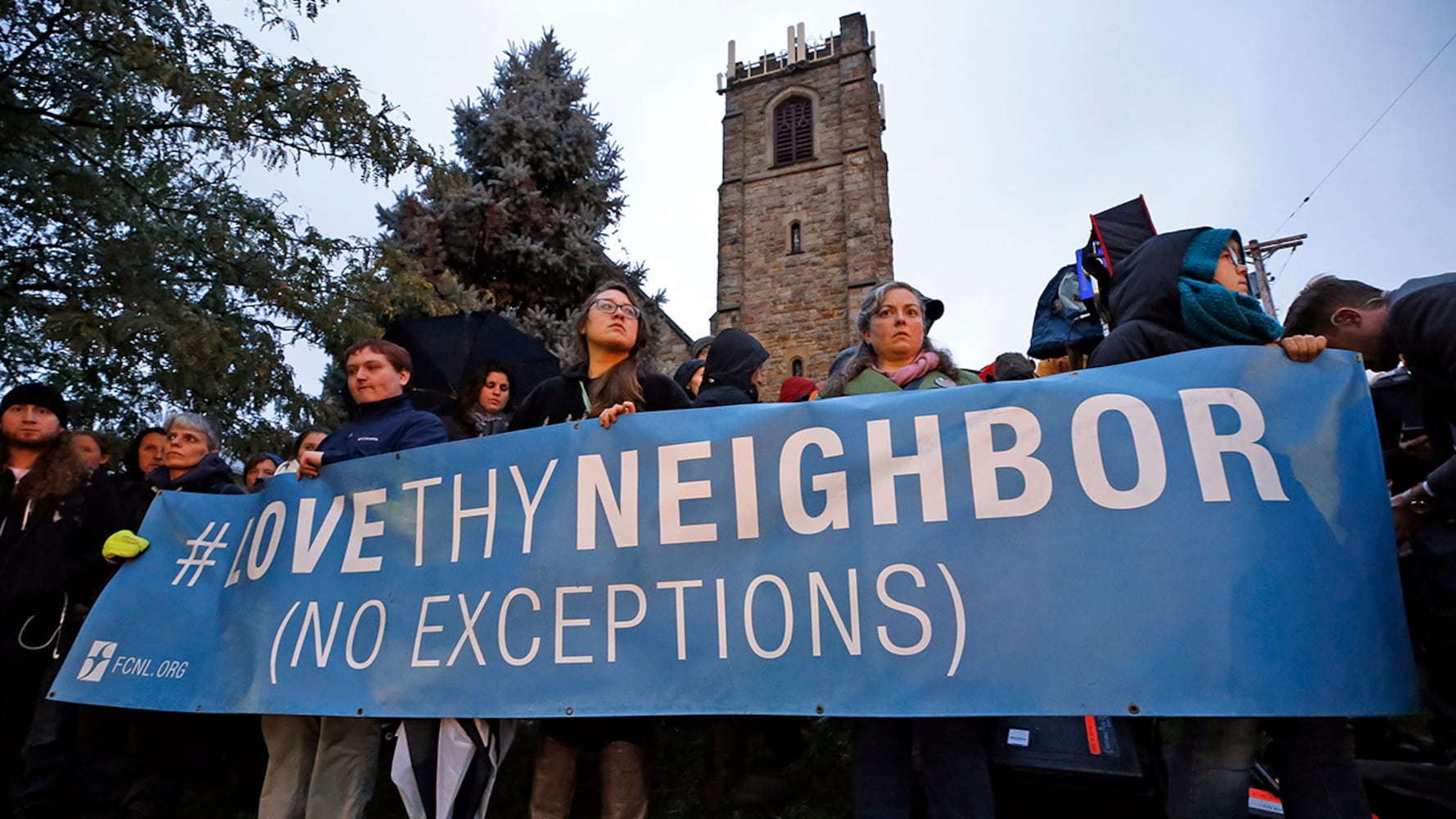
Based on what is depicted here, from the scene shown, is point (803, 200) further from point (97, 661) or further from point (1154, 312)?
point (97, 661)

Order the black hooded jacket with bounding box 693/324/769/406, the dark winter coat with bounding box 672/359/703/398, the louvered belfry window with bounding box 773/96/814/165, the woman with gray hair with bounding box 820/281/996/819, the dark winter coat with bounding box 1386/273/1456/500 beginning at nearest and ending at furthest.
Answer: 1. the dark winter coat with bounding box 1386/273/1456/500
2. the woman with gray hair with bounding box 820/281/996/819
3. the black hooded jacket with bounding box 693/324/769/406
4. the dark winter coat with bounding box 672/359/703/398
5. the louvered belfry window with bounding box 773/96/814/165

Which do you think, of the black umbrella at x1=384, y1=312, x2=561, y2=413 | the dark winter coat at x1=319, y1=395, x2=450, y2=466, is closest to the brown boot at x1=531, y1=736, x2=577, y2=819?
the dark winter coat at x1=319, y1=395, x2=450, y2=466

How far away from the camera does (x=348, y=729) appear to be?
267 cm

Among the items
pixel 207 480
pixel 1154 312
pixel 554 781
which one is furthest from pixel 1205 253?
pixel 207 480

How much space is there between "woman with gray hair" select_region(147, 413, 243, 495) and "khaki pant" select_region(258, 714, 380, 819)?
1251 millimetres

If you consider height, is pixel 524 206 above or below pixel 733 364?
above

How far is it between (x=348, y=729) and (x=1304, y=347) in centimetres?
323

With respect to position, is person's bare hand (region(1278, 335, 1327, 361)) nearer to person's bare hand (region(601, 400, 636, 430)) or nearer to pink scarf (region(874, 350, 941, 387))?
pink scarf (region(874, 350, 941, 387))

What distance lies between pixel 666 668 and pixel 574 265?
315 inches

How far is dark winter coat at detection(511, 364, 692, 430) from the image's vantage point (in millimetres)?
2867

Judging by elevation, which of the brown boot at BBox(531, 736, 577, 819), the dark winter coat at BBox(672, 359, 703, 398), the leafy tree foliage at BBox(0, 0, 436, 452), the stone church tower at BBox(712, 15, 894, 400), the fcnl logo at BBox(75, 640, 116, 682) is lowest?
the brown boot at BBox(531, 736, 577, 819)

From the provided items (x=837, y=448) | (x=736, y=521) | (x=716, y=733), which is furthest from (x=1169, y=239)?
(x=716, y=733)

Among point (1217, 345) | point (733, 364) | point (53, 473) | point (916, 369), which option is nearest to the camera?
point (1217, 345)

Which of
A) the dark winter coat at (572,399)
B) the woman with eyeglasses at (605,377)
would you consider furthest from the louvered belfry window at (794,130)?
the dark winter coat at (572,399)
